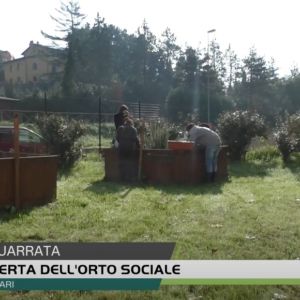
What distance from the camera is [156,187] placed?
33.5 ft

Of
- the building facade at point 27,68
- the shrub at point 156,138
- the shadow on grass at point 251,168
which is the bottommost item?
the shadow on grass at point 251,168

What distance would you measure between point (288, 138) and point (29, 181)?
11.9 meters

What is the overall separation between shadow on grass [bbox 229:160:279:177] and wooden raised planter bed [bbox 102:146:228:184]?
2.57m

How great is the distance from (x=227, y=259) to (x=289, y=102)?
56160 mm

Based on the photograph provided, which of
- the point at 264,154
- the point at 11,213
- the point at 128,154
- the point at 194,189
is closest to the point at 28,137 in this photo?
the point at 128,154

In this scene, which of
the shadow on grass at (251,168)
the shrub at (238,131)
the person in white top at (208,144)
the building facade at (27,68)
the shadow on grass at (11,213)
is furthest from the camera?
the building facade at (27,68)

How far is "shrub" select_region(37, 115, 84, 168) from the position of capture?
13195 mm

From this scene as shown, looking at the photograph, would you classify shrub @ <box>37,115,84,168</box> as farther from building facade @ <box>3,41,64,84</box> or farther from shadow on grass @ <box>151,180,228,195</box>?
building facade @ <box>3,41,64,84</box>

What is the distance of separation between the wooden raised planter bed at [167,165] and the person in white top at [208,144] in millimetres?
203

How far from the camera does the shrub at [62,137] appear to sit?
13.2 metres

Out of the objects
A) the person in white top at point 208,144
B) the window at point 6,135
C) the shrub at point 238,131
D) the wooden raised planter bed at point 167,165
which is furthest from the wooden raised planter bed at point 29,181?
the shrub at point 238,131

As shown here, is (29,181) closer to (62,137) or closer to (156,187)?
(156,187)

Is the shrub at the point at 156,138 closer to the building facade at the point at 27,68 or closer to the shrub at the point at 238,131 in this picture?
the shrub at the point at 238,131

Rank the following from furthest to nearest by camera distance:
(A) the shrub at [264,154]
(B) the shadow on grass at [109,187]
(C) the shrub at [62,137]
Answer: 1. (A) the shrub at [264,154]
2. (C) the shrub at [62,137]
3. (B) the shadow on grass at [109,187]
